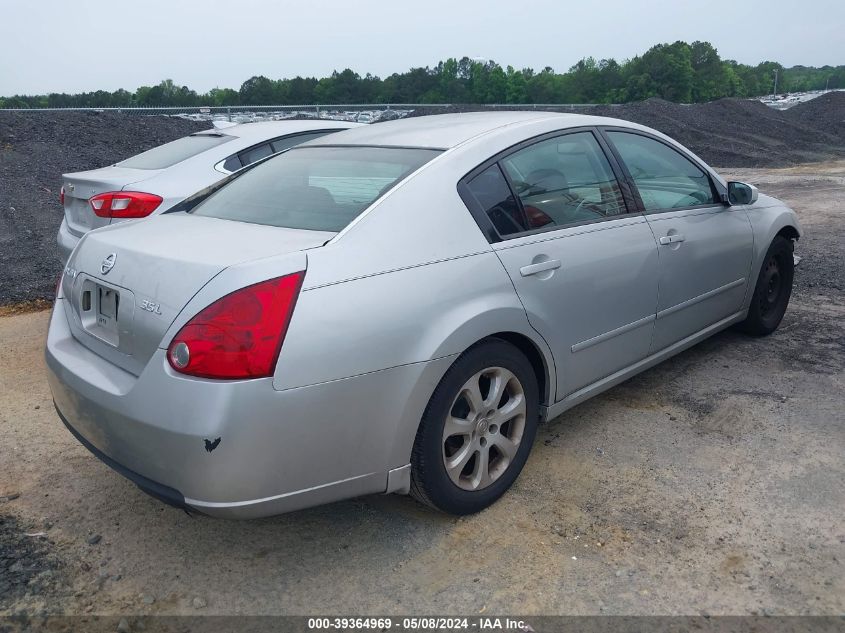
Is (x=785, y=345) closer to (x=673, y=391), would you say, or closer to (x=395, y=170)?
(x=673, y=391)

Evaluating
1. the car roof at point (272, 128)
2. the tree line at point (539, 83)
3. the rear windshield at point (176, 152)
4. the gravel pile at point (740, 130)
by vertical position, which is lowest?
the rear windshield at point (176, 152)

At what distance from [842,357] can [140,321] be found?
434cm

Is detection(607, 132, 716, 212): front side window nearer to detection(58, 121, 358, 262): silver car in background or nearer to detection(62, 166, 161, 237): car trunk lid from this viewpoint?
detection(58, 121, 358, 262): silver car in background

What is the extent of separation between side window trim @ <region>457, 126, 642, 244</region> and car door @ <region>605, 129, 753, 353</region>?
0.28 feet

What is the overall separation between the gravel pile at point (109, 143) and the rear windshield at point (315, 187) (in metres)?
4.28

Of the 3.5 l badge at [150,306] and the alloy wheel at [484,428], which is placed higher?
the 3.5 l badge at [150,306]

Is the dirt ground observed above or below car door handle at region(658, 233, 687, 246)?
below

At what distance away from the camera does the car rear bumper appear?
230cm

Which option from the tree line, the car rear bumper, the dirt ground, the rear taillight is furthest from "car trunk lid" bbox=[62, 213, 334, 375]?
the tree line

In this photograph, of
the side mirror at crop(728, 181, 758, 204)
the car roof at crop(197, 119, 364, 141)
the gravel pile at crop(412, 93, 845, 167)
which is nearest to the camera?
the side mirror at crop(728, 181, 758, 204)

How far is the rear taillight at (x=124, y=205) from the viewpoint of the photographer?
5312 millimetres

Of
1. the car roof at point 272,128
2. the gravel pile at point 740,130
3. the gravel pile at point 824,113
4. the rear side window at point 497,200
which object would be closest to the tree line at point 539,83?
the gravel pile at point 740,130

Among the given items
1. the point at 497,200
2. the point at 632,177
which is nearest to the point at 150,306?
the point at 497,200

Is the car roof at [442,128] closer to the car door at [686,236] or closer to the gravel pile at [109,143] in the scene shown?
the car door at [686,236]
